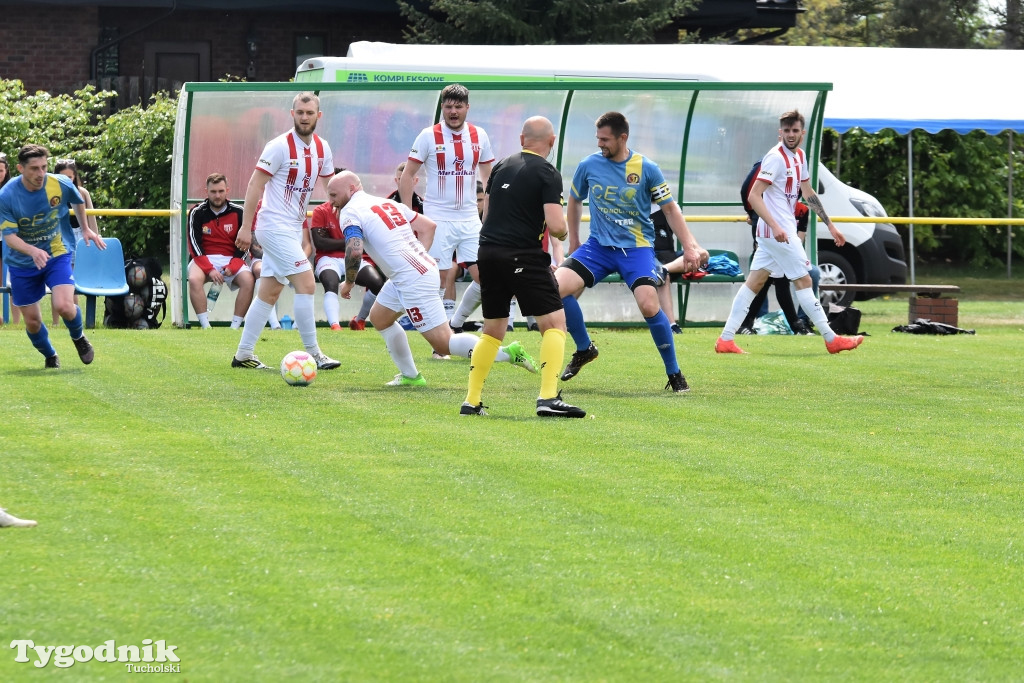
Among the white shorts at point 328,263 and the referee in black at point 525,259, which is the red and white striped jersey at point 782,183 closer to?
the white shorts at point 328,263

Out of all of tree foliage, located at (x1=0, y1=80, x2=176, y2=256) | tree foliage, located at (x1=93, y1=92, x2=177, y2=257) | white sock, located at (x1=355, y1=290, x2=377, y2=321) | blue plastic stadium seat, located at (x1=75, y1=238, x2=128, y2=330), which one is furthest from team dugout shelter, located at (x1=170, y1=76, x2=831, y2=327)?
tree foliage, located at (x1=93, y1=92, x2=177, y2=257)

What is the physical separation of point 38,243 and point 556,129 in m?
7.51

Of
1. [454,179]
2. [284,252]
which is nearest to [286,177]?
[284,252]

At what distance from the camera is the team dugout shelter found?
57.9ft

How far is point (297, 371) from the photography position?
1125 cm

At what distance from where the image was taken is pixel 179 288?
17391 millimetres

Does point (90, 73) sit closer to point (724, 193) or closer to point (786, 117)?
point (724, 193)

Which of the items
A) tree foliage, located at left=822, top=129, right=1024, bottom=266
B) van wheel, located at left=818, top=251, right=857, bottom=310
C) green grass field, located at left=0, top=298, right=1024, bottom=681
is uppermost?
tree foliage, located at left=822, top=129, right=1024, bottom=266

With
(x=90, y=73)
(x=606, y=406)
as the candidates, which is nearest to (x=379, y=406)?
(x=606, y=406)

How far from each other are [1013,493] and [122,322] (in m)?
12.0

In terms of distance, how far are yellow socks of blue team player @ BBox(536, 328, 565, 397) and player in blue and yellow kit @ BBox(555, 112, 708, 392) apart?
1390mm

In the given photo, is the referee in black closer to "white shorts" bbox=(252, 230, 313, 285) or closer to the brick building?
"white shorts" bbox=(252, 230, 313, 285)

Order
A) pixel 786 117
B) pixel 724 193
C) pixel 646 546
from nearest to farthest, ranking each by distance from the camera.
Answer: pixel 646 546 → pixel 786 117 → pixel 724 193

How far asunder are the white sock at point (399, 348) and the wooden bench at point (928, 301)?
25.8ft
